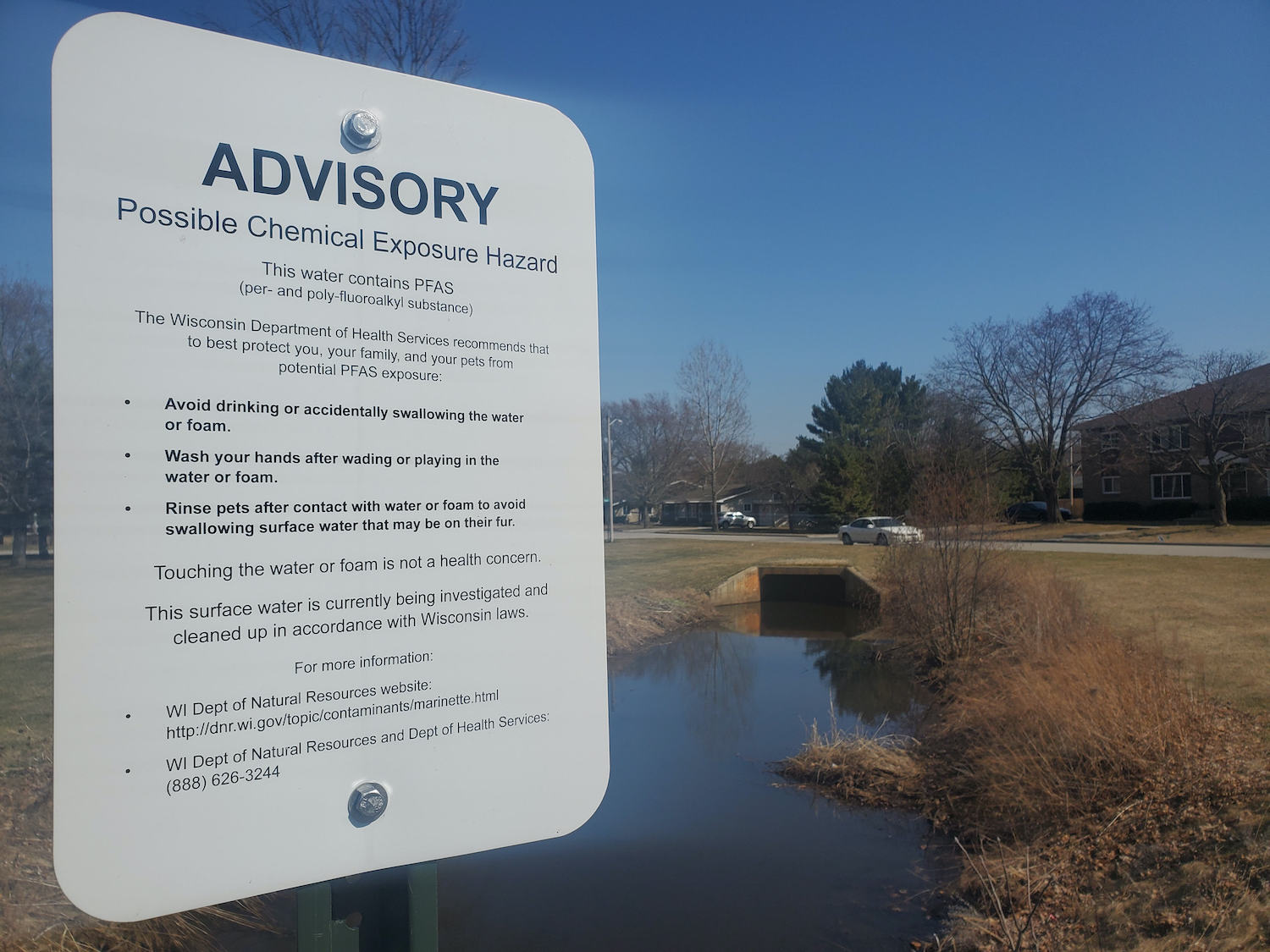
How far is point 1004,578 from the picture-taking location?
12180mm

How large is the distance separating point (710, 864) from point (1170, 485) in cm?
4348

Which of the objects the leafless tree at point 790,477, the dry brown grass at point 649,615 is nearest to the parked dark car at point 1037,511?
the leafless tree at point 790,477

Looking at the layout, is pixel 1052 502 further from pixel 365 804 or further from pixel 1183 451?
pixel 365 804

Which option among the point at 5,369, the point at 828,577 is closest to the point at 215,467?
the point at 5,369

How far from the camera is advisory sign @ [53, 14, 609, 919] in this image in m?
1.14

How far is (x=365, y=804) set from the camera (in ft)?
4.14

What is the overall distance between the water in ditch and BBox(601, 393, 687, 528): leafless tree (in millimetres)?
16136

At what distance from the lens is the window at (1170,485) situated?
40375 millimetres

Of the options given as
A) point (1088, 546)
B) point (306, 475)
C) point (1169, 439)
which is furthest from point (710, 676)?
point (1169, 439)

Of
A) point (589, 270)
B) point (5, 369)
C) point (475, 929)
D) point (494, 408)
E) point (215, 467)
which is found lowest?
point (475, 929)

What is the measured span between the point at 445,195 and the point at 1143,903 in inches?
230

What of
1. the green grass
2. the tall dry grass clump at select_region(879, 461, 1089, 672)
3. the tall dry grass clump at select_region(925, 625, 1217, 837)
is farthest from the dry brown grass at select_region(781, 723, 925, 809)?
the green grass

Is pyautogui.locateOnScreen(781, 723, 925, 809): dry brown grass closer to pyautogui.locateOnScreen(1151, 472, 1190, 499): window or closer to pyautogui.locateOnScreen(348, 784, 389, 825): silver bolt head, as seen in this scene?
pyautogui.locateOnScreen(348, 784, 389, 825): silver bolt head

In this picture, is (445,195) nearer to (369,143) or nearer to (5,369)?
(369,143)
